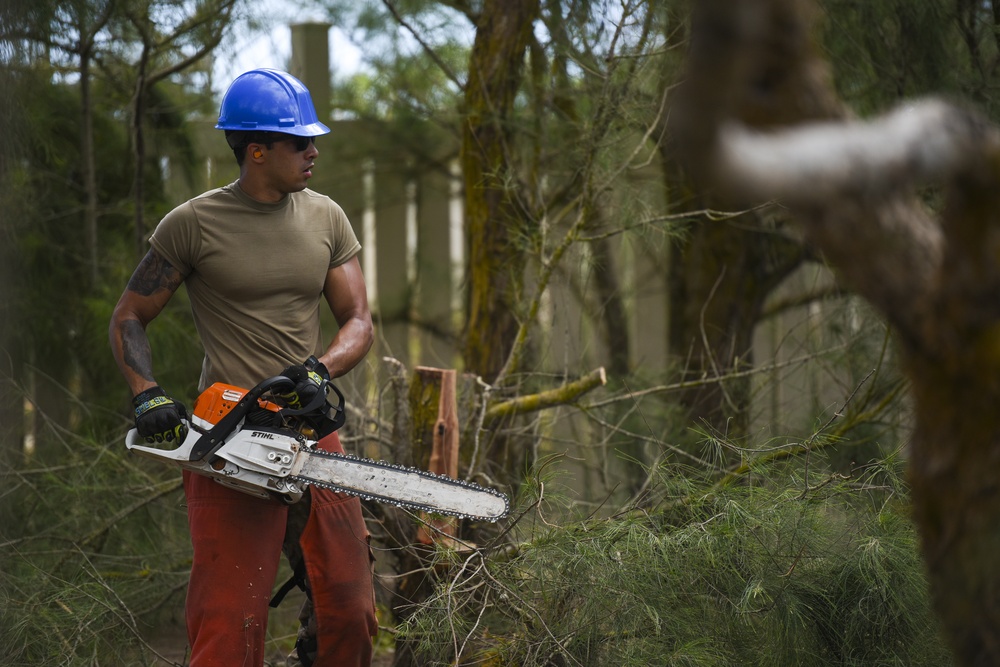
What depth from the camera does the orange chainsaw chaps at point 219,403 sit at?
257 centimetres

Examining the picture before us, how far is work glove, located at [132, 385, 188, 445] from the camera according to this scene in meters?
2.54

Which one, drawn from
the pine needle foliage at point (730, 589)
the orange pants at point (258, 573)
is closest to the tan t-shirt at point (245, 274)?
the orange pants at point (258, 573)

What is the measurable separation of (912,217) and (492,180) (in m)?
3.01

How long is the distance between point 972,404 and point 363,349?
1.88 m

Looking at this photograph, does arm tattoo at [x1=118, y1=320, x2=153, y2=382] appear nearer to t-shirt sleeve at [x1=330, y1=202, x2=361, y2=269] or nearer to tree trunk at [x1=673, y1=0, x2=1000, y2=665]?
t-shirt sleeve at [x1=330, y1=202, x2=361, y2=269]

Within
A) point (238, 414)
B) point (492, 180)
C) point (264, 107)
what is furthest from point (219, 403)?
point (492, 180)

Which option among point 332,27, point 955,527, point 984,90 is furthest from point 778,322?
point 955,527

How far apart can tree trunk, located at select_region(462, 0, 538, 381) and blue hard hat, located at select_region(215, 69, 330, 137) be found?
1474mm

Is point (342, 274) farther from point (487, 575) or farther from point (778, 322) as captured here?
Result: point (778, 322)

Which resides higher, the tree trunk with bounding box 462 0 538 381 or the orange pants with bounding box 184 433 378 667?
the tree trunk with bounding box 462 0 538 381

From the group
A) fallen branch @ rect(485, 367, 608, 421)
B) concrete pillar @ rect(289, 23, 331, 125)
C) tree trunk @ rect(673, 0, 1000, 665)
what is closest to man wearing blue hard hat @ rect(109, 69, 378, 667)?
fallen branch @ rect(485, 367, 608, 421)

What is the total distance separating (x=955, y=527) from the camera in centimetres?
141

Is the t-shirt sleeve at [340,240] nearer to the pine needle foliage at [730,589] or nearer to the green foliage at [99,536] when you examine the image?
the pine needle foliage at [730,589]

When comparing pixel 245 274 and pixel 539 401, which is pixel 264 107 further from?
pixel 539 401
